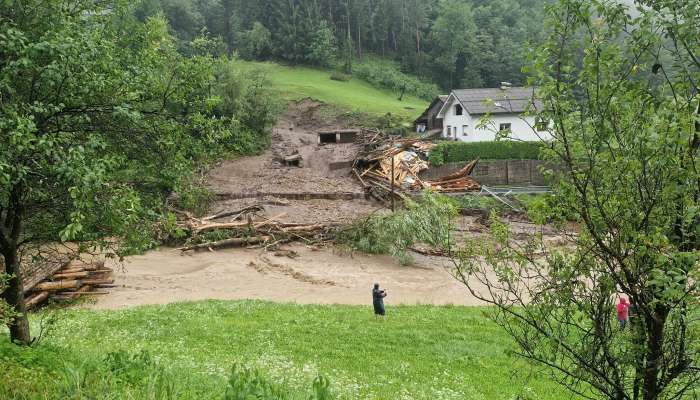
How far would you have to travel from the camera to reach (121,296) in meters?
19.0

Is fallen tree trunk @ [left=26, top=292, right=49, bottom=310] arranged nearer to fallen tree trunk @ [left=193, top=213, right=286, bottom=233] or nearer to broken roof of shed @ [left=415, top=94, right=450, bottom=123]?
fallen tree trunk @ [left=193, top=213, right=286, bottom=233]

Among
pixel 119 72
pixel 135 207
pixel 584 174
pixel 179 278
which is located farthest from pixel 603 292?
pixel 179 278

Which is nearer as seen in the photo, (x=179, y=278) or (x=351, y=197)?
(x=179, y=278)

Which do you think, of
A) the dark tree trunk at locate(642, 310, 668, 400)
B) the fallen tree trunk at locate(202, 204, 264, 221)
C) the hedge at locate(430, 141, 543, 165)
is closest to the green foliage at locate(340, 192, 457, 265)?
the fallen tree trunk at locate(202, 204, 264, 221)

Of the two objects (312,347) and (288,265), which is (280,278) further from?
(312,347)

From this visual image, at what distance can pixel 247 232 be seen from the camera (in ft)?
92.3

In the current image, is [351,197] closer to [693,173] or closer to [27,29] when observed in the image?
Answer: [27,29]

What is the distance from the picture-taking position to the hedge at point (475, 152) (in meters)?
42.3

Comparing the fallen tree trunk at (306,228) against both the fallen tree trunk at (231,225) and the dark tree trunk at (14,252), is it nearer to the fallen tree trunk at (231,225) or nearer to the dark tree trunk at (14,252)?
the fallen tree trunk at (231,225)

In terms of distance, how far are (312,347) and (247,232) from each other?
17.2 m

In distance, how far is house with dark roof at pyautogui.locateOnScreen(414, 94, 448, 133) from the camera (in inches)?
2050

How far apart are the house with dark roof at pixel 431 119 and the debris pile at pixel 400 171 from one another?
7909 millimetres

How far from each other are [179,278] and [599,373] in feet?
66.8

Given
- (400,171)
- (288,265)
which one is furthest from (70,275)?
(400,171)
